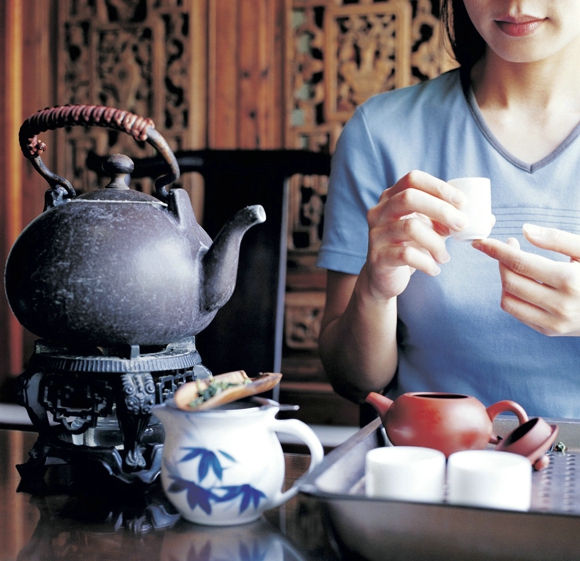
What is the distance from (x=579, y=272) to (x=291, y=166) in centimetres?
84

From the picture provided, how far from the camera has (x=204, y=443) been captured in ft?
2.34

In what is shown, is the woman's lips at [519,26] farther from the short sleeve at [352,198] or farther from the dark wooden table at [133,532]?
the dark wooden table at [133,532]

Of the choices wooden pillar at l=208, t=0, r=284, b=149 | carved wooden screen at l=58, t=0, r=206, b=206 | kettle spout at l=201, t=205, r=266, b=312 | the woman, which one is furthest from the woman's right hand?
carved wooden screen at l=58, t=0, r=206, b=206

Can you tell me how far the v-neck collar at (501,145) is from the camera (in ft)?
4.31

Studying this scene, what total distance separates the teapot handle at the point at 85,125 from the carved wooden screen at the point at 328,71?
7.33 feet

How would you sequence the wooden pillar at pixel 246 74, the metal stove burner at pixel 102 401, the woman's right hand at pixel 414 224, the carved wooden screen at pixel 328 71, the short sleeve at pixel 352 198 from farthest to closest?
the wooden pillar at pixel 246 74 < the carved wooden screen at pixel 328 71 < the short sleeve at pixel 352 198 < the woman's right hand at pixel 414 224 < the metal stove burner at pixel 102 401

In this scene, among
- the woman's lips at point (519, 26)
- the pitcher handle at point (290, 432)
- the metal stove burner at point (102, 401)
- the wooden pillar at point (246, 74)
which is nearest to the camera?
the pitcher handle at point (290, 432)

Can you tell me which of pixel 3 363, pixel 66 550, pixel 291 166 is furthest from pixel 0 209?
pixel 66 550

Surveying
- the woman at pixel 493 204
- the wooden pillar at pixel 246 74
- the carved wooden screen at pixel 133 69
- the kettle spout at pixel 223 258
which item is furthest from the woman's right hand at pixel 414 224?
the carved wooden screen at pixel 133 69

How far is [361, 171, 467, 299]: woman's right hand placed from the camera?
3.18 ft

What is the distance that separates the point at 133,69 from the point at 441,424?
117 inches

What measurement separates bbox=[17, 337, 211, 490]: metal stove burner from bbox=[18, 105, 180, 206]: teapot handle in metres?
0.21

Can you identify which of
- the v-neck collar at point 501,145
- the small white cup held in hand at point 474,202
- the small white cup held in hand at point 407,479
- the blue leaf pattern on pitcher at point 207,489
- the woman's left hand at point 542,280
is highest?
the v-neck collar at point 501,145

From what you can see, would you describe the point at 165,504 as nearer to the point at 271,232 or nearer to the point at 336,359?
the point at 336,359
